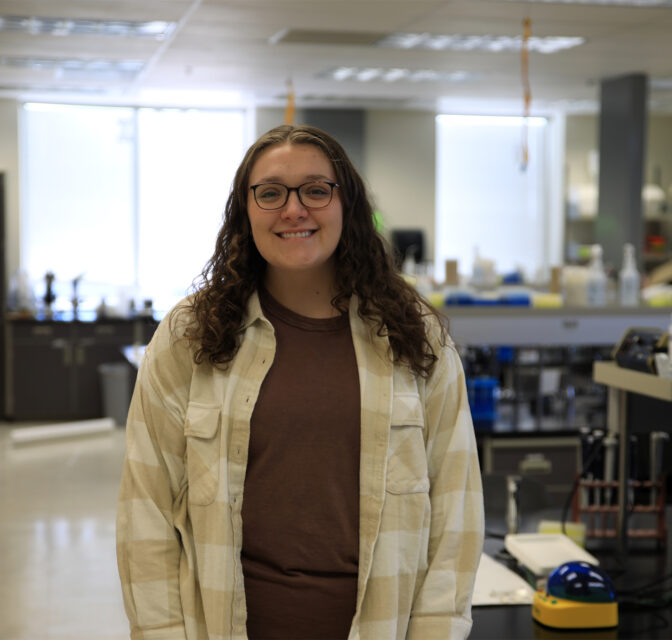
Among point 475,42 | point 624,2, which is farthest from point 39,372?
point 624,2

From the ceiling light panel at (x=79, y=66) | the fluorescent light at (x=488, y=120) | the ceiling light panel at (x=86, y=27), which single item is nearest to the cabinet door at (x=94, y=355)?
the ceiling light panel at (x=79, y=66)

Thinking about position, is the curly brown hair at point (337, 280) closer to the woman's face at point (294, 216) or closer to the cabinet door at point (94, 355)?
the woman's face at point (294, 216)

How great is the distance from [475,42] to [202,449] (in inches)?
219

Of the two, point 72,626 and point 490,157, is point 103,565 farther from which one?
point 490,157

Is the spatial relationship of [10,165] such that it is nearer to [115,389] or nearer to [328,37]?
[115,389]

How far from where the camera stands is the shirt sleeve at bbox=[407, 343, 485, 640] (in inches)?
60.1

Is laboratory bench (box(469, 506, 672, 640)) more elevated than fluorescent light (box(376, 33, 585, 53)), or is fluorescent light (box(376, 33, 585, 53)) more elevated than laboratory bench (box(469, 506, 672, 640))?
fluorescent light (box(376, 33, 585, 53))

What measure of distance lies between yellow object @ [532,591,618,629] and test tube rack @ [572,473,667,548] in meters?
0.64

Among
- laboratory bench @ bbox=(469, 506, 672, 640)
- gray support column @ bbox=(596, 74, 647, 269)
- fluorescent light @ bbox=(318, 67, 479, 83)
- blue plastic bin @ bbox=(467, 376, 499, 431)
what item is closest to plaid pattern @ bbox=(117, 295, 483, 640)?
laboratory bench @ bbox=(469, 506, 672, 640)

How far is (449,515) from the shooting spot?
1.53 meters

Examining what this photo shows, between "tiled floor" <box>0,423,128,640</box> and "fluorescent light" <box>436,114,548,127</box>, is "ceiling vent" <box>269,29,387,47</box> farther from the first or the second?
"fluorescent light" <box>436,114,548,127</box>

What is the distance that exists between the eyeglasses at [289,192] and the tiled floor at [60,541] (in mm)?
2977

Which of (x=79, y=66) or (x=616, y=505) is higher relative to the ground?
(x=79, y=66)

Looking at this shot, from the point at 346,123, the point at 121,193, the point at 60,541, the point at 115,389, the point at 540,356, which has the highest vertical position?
the point at 346,123
